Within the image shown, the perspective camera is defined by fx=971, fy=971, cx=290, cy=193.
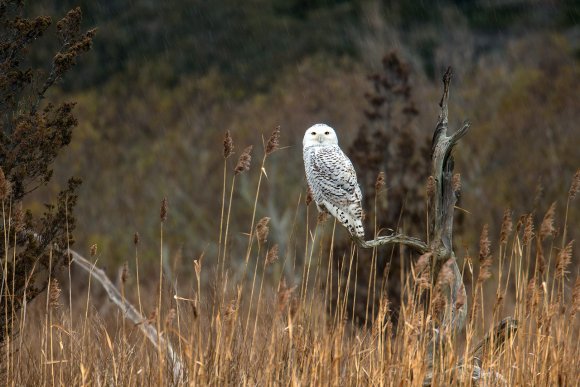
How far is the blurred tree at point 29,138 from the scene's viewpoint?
3877 mm

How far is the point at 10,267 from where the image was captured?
153 inches

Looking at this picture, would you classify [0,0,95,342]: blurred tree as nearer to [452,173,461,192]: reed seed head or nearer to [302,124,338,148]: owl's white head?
[302,124,338,148]: owl's white head

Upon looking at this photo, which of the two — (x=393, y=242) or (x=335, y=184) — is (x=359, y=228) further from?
(x=393, y=242)

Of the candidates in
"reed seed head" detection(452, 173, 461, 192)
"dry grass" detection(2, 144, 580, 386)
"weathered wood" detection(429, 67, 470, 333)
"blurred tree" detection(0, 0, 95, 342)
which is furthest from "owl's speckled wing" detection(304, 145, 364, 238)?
"blurred tree" detection(0, 0, 95, 342)

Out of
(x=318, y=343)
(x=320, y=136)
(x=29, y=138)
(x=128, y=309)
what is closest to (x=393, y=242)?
(x=318, y=343)

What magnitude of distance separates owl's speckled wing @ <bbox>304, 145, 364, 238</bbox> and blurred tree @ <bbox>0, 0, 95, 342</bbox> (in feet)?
4.09

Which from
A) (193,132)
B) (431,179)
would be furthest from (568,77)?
(431,179)

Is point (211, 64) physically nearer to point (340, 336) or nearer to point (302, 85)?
point (302, 85)

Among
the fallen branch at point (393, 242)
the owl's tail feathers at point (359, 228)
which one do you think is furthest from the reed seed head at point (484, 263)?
the owl's tail feathers at point (359, 228)

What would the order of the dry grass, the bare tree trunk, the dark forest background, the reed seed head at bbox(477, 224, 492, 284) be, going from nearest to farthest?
1. the reed seed head at bbox(477, 224, 492, 284)
2. the dry grass
3. the bare tree trunk
4. the dark forest background

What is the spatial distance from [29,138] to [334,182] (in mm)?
1520

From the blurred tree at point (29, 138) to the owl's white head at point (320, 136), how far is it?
1.28 m

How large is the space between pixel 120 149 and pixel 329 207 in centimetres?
1315

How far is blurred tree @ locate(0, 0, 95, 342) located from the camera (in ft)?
12.7
